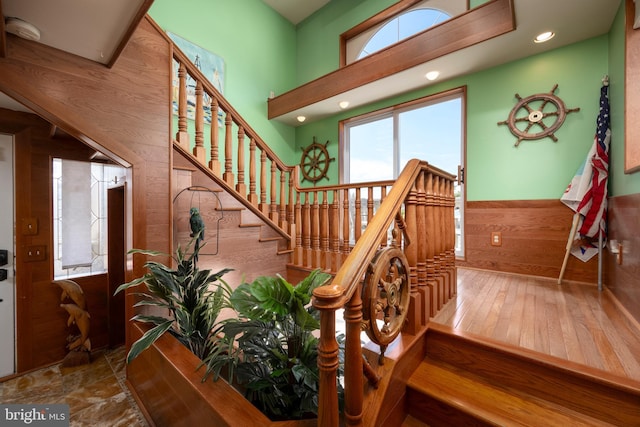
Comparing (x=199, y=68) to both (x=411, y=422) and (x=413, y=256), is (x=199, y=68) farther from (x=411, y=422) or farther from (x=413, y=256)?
(x=411, y=422)

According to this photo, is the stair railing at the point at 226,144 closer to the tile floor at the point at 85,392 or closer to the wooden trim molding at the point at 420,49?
the wooden trim molding at the point at 420,49

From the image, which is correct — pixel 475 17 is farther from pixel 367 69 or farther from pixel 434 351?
pixel 434 351

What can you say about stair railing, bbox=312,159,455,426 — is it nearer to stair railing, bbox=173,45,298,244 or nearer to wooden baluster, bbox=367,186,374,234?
wooden baluster, bbox=367,186,374,234

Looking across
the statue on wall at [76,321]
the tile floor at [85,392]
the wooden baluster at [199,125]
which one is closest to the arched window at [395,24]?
the wooden baluster at [199,125]

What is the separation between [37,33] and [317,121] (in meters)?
3.66

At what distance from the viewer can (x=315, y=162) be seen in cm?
470

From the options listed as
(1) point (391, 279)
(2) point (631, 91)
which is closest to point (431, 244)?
(1) point (391, 279)

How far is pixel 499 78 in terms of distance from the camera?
9.41 feet

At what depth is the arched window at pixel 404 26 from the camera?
11.2ft

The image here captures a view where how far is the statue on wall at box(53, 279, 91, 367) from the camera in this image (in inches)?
90.5

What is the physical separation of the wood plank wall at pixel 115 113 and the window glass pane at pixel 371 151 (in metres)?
2.93

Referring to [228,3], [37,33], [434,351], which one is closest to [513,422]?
[434,351]

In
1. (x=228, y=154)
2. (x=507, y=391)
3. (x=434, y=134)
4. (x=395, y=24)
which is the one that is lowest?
(x=507, y=391)

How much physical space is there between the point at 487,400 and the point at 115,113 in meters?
2.68
